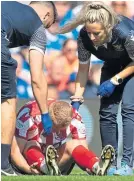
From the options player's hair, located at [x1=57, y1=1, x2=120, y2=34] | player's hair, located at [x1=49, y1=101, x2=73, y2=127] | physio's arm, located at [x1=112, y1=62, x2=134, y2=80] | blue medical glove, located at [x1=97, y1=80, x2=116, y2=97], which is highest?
player's hair, located at [x1=57, y1=1, x2=120, y2=34]

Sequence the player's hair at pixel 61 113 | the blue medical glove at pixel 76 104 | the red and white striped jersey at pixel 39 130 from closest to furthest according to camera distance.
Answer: the player's hair at pixel 61 113, the red and white striped jersey at pixel 39 130, the blue medical glove at pixel 76 104

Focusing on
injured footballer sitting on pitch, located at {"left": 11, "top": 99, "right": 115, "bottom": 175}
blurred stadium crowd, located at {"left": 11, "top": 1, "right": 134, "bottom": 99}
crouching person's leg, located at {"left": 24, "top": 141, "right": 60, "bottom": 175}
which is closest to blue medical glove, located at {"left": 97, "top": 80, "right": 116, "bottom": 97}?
injured footballer sitting on pitch, located at {"left": 11, "top": 99, "right": 115, "bottom": 175}

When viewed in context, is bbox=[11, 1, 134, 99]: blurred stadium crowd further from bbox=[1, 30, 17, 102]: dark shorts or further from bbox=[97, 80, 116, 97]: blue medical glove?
bbox=[1, 30, 17, 102]: dark shorts

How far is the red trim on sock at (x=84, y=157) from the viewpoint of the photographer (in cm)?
560

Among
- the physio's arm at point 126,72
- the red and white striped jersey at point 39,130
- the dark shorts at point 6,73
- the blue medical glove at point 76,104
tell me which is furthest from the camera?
the blue medical glove at point 76,104

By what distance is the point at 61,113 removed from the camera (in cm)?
573

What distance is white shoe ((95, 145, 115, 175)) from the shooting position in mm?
5461

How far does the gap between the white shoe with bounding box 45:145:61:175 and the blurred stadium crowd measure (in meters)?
3.12

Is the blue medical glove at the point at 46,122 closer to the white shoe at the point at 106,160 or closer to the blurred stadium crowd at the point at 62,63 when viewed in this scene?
the white shoe at the point at 106,160

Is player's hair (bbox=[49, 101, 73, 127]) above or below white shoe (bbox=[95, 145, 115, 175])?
above

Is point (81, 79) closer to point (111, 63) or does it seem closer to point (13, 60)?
point (111, 63)

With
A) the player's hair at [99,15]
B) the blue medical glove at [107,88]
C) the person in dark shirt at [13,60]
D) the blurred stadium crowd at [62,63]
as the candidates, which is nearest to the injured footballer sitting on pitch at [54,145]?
the person in dark shirt at [13,60]

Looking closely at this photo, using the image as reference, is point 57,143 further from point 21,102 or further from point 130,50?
point 21,102

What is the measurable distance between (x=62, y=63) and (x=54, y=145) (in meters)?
2.92
